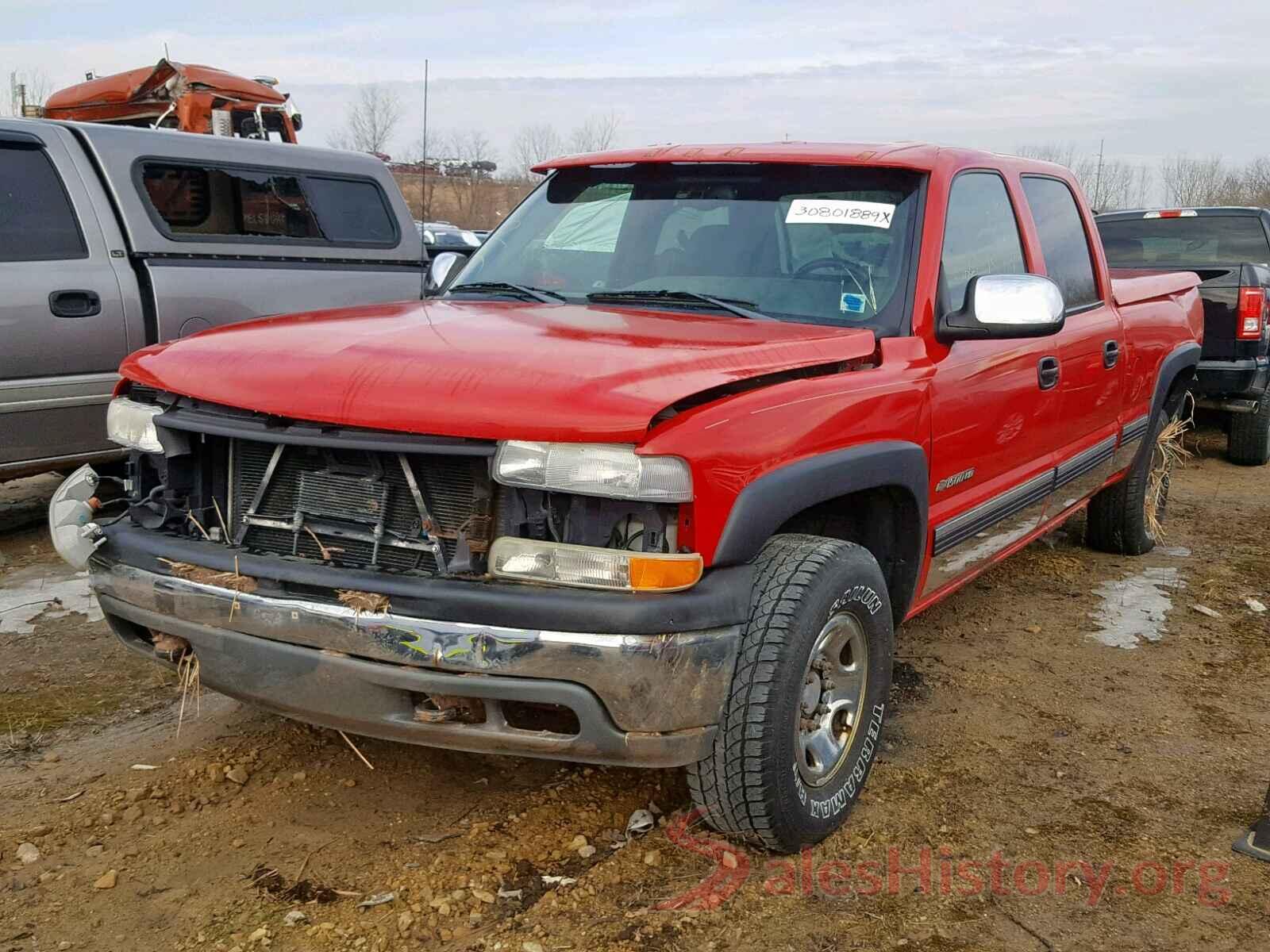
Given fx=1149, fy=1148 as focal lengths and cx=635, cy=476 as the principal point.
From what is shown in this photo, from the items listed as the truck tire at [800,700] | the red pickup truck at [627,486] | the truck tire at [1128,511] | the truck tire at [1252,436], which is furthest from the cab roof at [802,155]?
→ the truck tire at [1252,436]

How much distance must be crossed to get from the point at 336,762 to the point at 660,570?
1460mm

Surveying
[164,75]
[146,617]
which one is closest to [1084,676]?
[146,617]

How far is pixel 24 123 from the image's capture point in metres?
5.32

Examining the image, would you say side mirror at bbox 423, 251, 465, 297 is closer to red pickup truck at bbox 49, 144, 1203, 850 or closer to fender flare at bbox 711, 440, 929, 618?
red pickup truck at bbox 49, 144, 1203, 850

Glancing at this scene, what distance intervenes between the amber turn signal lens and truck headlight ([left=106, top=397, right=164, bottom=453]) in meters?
1.27

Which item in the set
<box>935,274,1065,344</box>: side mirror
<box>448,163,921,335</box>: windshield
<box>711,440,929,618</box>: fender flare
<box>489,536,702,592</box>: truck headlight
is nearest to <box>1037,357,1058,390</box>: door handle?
<box>935,274,1065,344</box>: side mirror

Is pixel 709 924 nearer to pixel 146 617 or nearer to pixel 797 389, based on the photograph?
pixel 797 389

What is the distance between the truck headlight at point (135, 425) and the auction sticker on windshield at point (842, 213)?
188cm

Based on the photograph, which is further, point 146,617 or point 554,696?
point 146,617

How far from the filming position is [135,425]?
114 inches

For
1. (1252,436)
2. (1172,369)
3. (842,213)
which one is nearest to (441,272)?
(842,213)

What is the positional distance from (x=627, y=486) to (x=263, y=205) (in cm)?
457

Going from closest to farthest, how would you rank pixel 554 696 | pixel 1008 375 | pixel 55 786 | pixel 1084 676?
pixel 554 696 < pixel 55 786 < pixel 1008 375 < pixel 1084 676

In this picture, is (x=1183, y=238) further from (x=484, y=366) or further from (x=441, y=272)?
(x=484, y=366)
